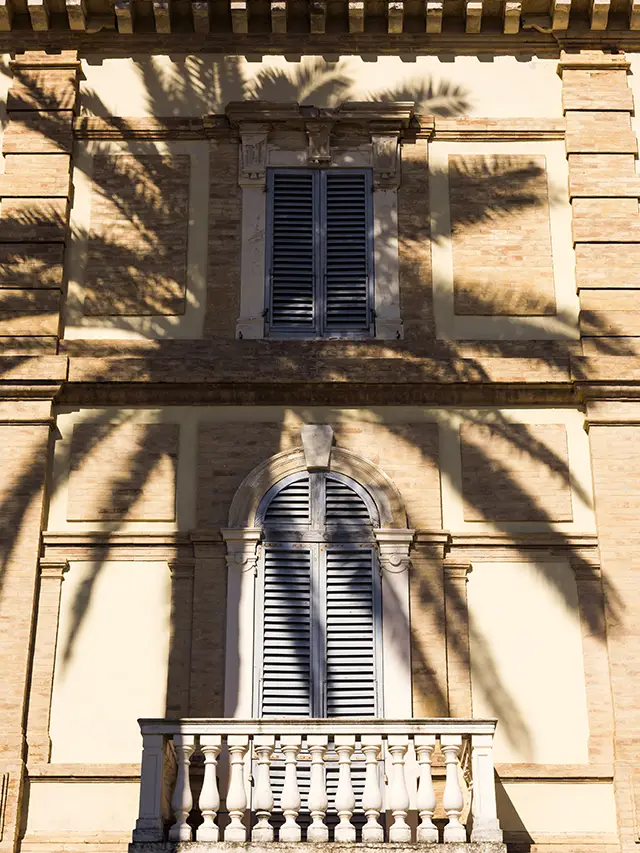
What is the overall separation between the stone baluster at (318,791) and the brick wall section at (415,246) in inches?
175

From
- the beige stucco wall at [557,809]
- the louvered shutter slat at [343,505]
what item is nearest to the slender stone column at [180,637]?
the louvered shutter slat at [343,505]

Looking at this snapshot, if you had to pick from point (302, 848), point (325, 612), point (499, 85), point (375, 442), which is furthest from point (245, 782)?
point (499, 85)

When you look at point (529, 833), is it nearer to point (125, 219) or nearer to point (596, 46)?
point (125, 219)

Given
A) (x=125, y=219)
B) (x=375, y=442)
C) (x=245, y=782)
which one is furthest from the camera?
(x=125, y=219)

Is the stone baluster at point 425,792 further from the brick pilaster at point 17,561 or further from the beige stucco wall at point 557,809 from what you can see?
the brick pilaster at point 17,561

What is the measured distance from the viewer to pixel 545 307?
14312mm

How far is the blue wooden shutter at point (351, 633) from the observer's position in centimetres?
1275

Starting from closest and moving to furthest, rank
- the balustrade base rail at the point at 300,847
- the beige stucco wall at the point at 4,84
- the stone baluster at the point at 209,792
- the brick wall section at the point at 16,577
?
the balustrade base rail at the point at 300,847
the stone baluster at the point at 209,792
the brick wall section at the point at 16,577
the beige stucco wall at the point at 4,84

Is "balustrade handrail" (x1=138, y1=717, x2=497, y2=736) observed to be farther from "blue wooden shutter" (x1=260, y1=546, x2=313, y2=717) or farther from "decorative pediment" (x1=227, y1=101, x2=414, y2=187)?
"decorative pediment" (x1=227, y1=101, x2=414, y2=187)

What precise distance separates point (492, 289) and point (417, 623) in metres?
3.60

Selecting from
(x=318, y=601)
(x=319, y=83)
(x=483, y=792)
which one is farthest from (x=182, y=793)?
(x=319, y=83)

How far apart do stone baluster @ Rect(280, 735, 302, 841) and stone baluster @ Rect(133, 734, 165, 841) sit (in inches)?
38.3

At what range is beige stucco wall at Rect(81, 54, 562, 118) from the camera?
1524 cm

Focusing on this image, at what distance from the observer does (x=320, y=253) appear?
48.1 feet
